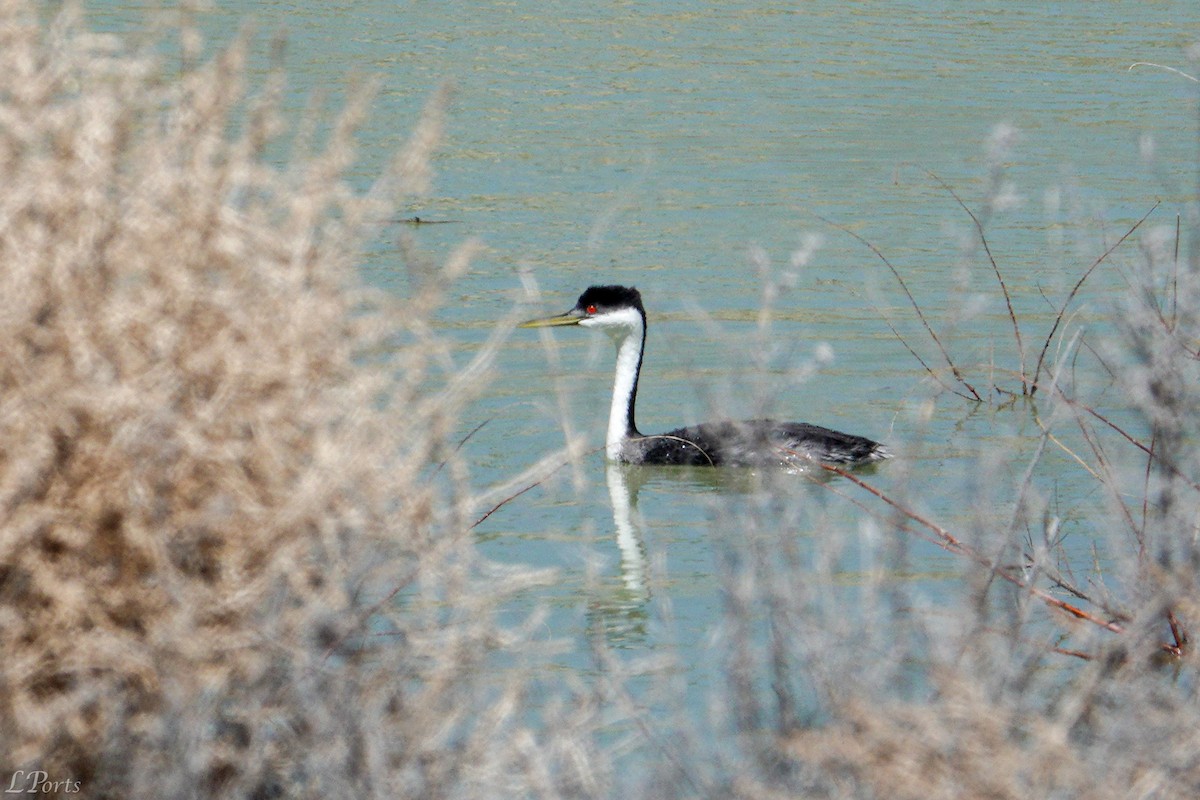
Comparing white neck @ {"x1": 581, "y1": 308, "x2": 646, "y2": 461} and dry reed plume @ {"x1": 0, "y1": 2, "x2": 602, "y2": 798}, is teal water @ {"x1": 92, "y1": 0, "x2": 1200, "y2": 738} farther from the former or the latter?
dry reed plume @ {"x1": 0, "y1": 2, "x2": 602, "y2": 798}

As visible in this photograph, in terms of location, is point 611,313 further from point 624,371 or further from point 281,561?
point 281,561

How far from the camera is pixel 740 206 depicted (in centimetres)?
1612

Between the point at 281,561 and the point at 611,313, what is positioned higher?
the point at 281,561

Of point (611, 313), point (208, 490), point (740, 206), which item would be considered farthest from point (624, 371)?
point (208, 490)

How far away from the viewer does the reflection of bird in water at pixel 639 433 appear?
393 inches

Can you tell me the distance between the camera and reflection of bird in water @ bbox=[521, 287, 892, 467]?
32.7ft

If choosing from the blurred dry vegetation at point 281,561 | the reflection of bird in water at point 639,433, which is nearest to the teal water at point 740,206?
the reflection of bird in water at point 639,433

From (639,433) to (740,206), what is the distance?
223 inches

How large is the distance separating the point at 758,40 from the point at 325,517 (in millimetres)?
21223

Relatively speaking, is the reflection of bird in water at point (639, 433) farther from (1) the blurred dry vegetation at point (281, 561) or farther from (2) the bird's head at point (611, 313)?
(1) the blurred dry vegetation at point (281, 561)

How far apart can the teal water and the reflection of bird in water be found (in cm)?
18

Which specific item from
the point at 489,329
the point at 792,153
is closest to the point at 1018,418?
the point at 489,329

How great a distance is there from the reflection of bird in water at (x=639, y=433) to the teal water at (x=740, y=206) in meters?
0.18

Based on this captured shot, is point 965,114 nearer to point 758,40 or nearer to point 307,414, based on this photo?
point 758,40
